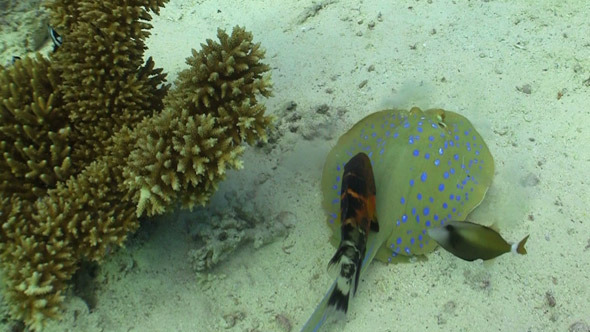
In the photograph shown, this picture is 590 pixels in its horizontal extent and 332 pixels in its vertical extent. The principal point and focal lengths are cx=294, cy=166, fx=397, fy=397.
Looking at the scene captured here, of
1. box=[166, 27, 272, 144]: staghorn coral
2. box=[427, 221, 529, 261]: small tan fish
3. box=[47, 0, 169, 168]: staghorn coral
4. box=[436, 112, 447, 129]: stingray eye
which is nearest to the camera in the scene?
box=[427, 221, 529, 261]: small tan fish

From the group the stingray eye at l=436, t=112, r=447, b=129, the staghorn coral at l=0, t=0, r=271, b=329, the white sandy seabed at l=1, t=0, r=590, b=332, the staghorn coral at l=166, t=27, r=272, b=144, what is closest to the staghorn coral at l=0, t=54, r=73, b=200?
the staghorn coral at l=0, t=0, r=271, b=329

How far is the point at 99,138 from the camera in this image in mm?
3508

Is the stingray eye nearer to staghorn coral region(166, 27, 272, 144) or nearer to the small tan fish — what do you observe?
the small tan fish

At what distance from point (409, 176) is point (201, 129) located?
1818mm

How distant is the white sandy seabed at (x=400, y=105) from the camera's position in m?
3.21

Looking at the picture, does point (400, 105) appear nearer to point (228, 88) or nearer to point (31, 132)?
point (228, 88)

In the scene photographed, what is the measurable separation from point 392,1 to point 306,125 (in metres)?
2.62

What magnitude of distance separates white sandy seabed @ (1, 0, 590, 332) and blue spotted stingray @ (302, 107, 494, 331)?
0.86ft

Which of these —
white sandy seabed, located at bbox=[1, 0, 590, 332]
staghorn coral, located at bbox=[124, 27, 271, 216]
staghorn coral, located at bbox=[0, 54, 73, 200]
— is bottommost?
white sandy seabed, located at bbox=[1, 0, 590, 332]

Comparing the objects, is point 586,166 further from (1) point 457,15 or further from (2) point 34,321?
(2) point 34,321

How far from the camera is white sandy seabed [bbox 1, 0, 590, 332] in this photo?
321 cm

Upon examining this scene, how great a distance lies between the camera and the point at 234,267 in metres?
3.52

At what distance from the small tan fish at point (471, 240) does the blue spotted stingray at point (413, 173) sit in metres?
0.52

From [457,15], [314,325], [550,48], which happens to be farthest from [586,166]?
[314,325]
